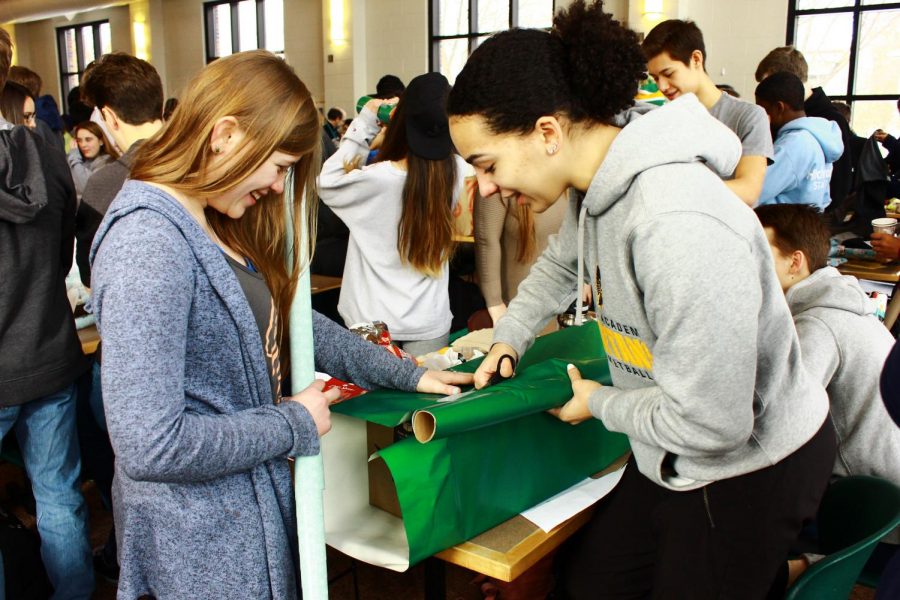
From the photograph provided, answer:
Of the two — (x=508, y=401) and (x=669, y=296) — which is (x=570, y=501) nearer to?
(x=508, y=401)

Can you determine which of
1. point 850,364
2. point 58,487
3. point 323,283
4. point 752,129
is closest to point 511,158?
point 850,364

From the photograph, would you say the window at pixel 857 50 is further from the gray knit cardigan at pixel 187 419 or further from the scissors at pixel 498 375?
the gray knit cardigan at pixel 187 419

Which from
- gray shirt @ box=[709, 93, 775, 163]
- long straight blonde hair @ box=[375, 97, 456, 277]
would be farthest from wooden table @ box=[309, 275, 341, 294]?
gray shirt @ box=[709, 93, 775, 163]

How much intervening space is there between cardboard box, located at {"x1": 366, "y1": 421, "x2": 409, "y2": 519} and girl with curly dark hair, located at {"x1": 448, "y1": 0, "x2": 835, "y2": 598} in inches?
12.8

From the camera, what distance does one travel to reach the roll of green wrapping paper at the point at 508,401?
118 cm

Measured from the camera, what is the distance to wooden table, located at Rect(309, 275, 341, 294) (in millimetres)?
3285

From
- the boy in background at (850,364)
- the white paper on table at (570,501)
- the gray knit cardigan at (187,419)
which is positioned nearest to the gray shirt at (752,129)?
the boy in background at (850,364)

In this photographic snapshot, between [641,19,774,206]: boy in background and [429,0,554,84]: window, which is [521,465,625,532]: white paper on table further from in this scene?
[429,0,554,84]: window

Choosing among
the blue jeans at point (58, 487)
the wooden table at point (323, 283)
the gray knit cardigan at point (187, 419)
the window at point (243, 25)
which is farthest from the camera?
the window at point (243, 25)

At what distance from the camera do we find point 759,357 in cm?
119

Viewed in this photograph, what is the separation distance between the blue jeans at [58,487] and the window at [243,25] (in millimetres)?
11105

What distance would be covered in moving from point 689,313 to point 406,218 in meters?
1.51

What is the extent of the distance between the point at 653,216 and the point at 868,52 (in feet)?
26.6

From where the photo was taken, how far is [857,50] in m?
7.73
